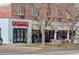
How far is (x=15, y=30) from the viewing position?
2.81 meters

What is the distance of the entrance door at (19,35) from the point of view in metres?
2.81

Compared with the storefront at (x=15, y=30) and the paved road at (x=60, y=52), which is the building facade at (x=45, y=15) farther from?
the paved road at (x=60, y=52)

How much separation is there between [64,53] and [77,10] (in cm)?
58

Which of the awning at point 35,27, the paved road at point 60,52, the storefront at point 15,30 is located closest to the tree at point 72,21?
the paved road at point 60,52

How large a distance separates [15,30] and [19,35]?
84 mm

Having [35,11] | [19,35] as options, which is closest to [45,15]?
[35,11]

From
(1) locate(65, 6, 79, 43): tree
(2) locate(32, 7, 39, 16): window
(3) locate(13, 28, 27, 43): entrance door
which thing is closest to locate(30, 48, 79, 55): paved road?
(1) locate(65, 6, 79, 43): tree

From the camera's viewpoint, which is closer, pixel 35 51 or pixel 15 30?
pixel 15 30

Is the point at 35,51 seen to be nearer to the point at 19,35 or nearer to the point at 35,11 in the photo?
the point at 19,35

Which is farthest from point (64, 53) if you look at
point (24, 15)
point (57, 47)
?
point (24, 15)

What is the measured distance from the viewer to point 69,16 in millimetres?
2936

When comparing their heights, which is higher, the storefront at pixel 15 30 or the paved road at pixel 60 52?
the storefront at pixel 15 30

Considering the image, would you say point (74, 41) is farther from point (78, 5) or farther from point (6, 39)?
point (6, 39)

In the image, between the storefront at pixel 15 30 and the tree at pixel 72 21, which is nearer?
the storefront at pixel 15 30
